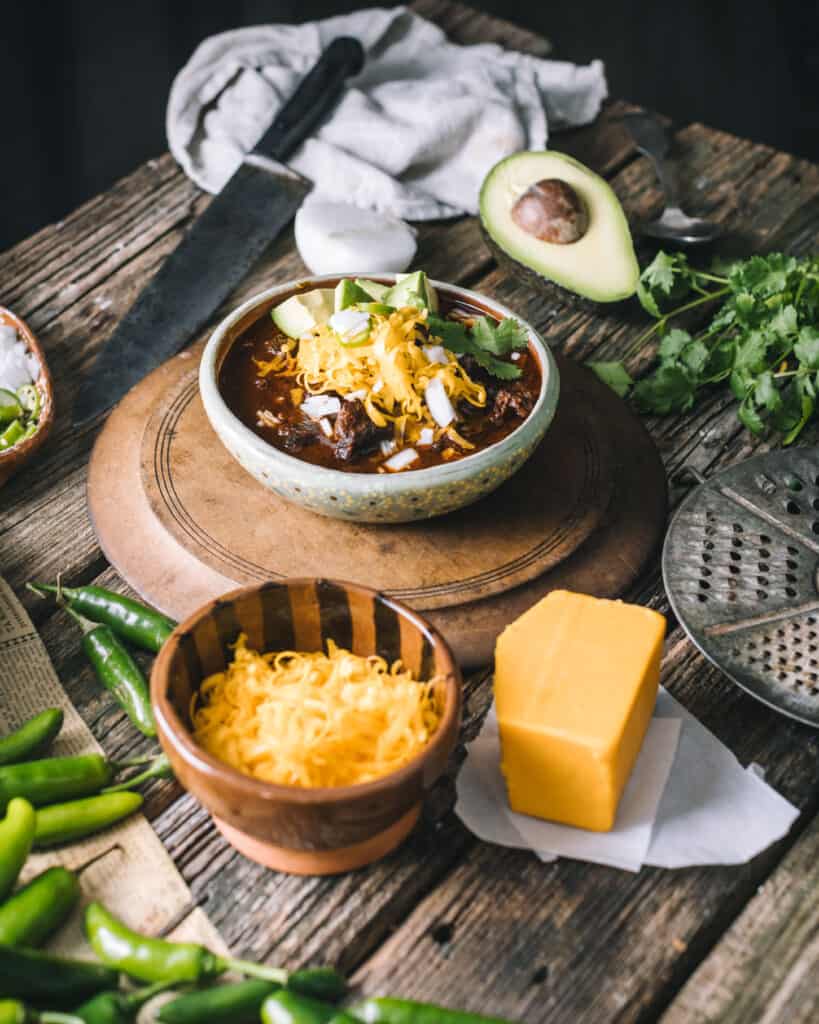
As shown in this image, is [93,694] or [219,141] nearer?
[93,694]

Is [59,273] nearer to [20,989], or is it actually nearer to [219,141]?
[219,141]

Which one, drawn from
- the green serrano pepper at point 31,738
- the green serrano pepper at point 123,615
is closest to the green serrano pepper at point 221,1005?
the green serrano pepper at point 31,738

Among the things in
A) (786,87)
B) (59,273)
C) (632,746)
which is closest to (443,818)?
(632,746)

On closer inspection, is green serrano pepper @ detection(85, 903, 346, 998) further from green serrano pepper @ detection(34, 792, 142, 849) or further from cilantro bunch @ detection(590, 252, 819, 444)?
cilantro bunch @ detection(590, 252, 819, 444)

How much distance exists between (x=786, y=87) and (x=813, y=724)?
410 centimetres

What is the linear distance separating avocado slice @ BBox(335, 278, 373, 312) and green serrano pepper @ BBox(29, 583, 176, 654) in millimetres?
652

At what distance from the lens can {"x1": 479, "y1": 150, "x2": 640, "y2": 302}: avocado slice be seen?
250 cm

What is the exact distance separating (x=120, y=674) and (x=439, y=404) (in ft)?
2.27

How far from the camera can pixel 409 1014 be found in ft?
4.40

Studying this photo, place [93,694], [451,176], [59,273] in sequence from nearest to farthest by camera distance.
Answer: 1. [93,694]
2. [59,273]
3. [451,176]

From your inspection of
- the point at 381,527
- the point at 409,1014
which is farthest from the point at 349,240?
the point at 409,1014

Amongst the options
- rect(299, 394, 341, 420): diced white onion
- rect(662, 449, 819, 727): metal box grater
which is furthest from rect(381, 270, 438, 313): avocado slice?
rect(662, 449, 819, 727): metal box grater

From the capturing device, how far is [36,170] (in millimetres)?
4242

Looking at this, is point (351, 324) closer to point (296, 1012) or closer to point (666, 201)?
point (296, 1012)
